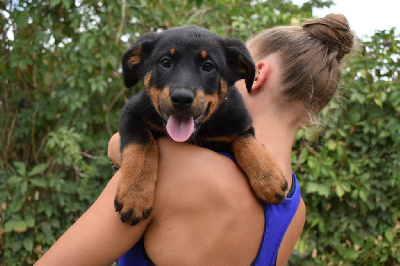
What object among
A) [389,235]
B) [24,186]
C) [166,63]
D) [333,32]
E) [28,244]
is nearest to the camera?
[166,63]

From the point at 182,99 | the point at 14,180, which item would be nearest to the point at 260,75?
the point at 182,99

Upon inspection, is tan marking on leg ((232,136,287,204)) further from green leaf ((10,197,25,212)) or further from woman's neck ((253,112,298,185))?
green leaf ((10,197,25,212))

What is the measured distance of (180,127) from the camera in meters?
1.78

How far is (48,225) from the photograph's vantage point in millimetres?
3879

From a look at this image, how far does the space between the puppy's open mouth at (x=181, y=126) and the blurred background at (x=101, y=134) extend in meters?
1.91

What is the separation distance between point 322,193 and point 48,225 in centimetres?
243

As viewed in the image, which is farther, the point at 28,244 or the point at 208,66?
the point at 28,244

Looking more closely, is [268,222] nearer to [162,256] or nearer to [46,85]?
[162,256]

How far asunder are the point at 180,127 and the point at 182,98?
12 centimetres

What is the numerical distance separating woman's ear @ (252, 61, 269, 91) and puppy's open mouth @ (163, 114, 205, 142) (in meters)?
0.43

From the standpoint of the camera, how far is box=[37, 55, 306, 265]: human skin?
1467mm

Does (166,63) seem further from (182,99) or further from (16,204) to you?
(16,204)

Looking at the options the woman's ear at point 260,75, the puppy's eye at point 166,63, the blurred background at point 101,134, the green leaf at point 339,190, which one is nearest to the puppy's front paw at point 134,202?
the puppy's eye at point 166,63

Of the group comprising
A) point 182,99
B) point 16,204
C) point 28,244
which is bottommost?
point 28,244
